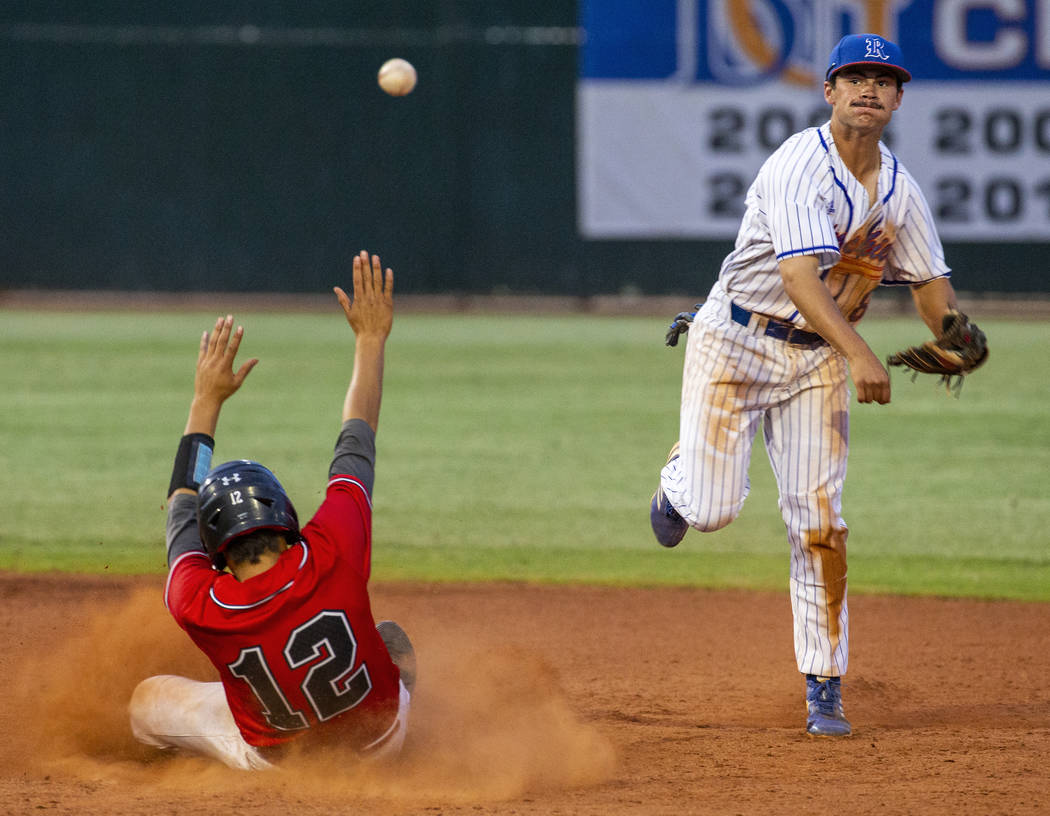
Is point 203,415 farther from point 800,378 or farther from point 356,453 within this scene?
point 800,378

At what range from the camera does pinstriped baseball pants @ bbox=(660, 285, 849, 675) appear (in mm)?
4332

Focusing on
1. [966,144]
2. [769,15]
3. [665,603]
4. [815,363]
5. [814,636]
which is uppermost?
[769,15]

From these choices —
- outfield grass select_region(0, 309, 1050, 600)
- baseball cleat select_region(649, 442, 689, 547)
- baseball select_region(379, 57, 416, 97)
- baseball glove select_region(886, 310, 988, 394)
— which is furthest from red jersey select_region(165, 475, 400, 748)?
baseball select_region(379, 57, 416, 97)

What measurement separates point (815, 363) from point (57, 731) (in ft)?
8.28

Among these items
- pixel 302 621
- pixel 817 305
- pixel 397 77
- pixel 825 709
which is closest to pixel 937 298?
pixel 817 305

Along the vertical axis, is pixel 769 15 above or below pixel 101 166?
above

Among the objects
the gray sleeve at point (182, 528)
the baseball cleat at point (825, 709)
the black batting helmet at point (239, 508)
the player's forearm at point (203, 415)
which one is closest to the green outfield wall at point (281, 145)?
the baseball cleat at point (825, 709)

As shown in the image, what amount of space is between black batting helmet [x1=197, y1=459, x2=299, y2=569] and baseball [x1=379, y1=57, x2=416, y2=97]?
12.3 meters

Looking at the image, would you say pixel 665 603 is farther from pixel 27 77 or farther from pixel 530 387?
pixel 27 77

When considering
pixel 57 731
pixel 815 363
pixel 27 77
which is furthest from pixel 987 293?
pixel 57 731

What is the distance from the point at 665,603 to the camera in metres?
6.41

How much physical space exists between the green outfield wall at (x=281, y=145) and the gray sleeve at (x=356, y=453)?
1322cm

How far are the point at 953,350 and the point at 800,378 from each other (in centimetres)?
45

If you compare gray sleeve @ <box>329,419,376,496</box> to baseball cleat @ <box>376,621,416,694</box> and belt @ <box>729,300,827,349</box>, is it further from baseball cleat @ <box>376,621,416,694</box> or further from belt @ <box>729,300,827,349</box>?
belt @ <box>729,300,827,349</box>
